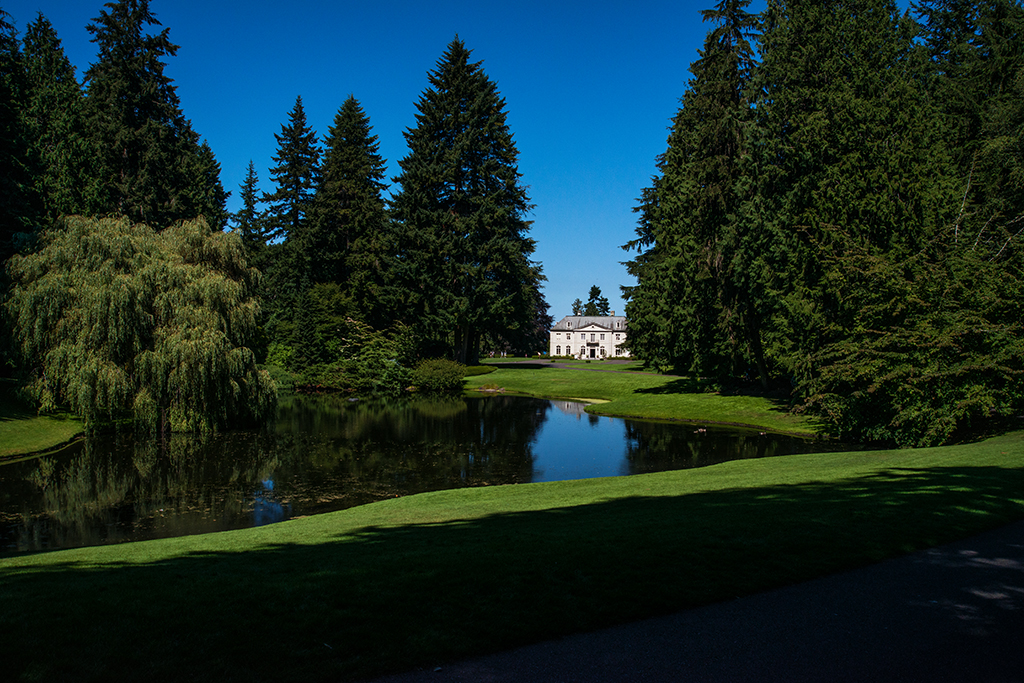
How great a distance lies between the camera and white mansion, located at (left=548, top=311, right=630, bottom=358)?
123500mm

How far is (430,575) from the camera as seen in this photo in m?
6.44

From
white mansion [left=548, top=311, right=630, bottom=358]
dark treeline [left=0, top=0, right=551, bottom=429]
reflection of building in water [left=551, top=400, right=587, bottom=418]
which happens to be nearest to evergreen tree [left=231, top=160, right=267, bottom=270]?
dark treeline [left=0, top=0, right=551, bottom=429]

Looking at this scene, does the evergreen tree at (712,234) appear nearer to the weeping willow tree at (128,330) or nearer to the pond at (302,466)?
the pond at (302,466)

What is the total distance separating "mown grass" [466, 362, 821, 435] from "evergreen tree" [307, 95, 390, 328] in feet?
43.3

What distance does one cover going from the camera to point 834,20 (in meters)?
28.8

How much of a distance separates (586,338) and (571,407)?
85.0m

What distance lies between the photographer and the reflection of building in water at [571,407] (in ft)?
121

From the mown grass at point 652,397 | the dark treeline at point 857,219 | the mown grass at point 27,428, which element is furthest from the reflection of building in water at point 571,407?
the mown grass at point 27,428

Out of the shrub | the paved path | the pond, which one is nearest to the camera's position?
the paved path

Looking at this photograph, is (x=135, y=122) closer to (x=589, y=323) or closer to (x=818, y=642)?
(x=818, y=642)

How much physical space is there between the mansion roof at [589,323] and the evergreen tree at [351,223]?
2821 inches

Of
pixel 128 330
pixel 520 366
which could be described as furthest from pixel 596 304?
pixel 128 330

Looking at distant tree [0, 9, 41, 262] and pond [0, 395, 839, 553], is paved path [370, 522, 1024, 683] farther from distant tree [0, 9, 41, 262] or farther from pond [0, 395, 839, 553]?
distant tree [0, 9, 41, 262]

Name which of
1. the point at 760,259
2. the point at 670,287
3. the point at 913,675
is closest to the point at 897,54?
the point at 760,259
